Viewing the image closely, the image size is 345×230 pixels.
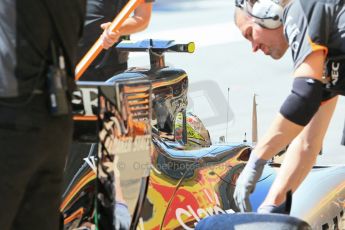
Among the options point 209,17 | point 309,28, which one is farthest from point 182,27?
point 309,28

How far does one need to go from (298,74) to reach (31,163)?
1.05m

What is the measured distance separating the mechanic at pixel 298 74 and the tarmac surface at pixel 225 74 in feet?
6.04

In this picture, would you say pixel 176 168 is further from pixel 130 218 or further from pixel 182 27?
pixel 182 27

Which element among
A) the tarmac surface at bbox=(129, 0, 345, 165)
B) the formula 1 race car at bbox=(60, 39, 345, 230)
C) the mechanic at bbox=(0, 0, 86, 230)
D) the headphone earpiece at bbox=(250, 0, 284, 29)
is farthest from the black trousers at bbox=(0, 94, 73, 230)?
the tarmac surface at bbox=(129, 0, 345, 165)

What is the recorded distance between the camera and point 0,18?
95.0 inches

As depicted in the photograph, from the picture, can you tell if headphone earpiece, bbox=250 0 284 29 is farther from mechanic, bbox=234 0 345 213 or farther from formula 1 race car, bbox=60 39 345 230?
formula 1 race car, bbox=60 39 345 230

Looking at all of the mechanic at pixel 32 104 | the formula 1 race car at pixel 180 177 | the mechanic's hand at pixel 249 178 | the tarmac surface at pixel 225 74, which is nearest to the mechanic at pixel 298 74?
the mechanic's hand at pixel 249 178

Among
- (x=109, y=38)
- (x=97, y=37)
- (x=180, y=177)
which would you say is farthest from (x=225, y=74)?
(x=180, y=177)

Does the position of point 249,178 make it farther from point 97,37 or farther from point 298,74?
point 97,37

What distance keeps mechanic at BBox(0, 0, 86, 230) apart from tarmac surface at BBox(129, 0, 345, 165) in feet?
9.35

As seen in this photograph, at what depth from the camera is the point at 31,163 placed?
96.3 inches

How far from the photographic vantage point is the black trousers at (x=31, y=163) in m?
2.40

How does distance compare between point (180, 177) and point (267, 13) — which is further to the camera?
point (180, 177)

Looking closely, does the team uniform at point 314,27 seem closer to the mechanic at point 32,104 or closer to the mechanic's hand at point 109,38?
the mechanic at point 32,104
